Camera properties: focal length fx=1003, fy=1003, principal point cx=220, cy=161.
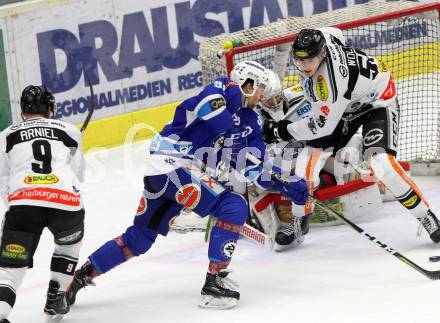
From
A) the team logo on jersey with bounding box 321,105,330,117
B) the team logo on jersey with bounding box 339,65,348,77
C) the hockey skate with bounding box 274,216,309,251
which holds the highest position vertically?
the team logo on jersey with bounding box 339,65,348,77

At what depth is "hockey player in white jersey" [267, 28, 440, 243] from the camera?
501 cm

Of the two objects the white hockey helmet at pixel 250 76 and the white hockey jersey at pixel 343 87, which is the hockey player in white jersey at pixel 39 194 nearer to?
the white hockey helmet at pixel 250 76

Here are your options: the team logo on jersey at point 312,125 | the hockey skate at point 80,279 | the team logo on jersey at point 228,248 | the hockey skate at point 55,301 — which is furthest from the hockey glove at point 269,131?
the hockey skate at point 55,301

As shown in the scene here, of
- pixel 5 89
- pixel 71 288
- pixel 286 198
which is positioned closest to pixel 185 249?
pixel 286 198

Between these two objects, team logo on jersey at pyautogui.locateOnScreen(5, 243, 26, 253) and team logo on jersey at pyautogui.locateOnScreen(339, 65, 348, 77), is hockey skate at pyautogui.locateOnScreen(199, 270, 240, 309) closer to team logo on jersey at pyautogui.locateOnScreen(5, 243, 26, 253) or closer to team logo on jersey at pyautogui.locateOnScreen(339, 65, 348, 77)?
team logo on jersey at pyautogui.locateOnScreen(5, 243, 26, 253)

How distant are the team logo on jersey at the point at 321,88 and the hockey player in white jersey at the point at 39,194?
4.17 ft

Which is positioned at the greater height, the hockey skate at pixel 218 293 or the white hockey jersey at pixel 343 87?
the white hockey jersey at pixel 343 87

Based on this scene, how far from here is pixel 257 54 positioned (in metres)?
6.40

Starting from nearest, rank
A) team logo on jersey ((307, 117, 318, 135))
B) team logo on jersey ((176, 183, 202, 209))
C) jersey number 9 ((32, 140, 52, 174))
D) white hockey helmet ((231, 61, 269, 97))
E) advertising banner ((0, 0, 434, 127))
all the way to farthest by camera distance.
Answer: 1. jersey number 9 ((32, 140, 52, 174))
2. team logo on jersey ((176, 183, 202, 209))
3. white hockey helmet ((231, 61, 269, 97))
4. team logo on jersey ((307, 117, 318, 135))
5. advertising banner ((0, 0, 434, 127))

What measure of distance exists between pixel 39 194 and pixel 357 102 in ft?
5.93

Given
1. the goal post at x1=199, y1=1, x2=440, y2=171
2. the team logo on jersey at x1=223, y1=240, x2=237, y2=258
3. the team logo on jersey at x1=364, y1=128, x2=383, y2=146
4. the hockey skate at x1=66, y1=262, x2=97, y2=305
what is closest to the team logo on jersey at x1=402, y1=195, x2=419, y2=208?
the team logo on jersey at x1=364, y1=128, x2=383, y2=146

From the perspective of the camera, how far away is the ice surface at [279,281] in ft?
14.2

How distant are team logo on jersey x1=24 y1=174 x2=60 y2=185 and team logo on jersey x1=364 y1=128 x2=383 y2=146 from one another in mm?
1658

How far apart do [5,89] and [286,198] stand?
2847 millimetres
